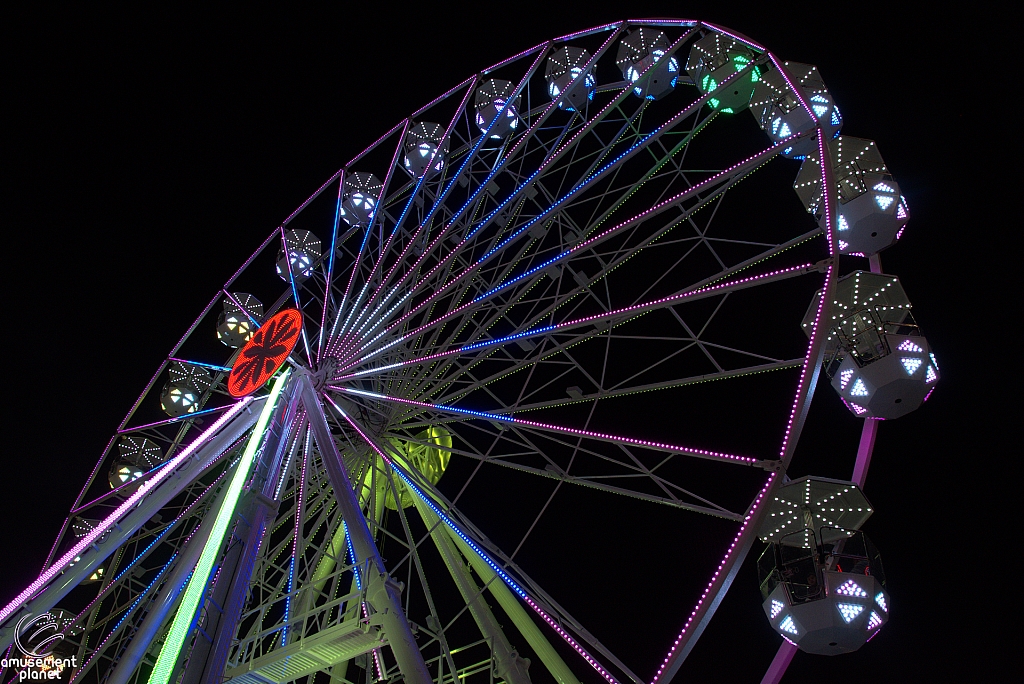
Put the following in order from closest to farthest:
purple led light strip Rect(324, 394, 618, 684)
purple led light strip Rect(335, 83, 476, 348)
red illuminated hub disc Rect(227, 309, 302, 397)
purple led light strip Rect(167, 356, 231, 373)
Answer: purple led light strip Rect(324, 394, 618, 684)
red illuminated hub disc Rect(227, 309, 302, 397)
purple led light strip Rect(335, 83, 476, 348)
purple led light strip Rect(167, 356, 231, 373)

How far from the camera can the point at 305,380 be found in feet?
26.2

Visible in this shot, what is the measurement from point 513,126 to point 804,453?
29.1 feet

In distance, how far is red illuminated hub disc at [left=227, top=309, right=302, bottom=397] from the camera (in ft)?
26.0

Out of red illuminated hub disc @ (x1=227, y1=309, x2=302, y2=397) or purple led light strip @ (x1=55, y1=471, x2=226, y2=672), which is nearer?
red illuminated hub disc @ (x1=227, y1=309, x2=302, y2=397)

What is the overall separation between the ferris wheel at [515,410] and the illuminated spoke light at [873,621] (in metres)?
0.04

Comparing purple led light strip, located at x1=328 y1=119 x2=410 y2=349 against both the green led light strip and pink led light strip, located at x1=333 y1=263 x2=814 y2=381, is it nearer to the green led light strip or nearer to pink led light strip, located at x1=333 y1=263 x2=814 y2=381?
pink led light strip, located at x1=333 y1=263 x2=814 y2=381

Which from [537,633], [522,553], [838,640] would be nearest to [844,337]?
[838,640]

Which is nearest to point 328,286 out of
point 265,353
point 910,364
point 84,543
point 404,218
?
point 404,218

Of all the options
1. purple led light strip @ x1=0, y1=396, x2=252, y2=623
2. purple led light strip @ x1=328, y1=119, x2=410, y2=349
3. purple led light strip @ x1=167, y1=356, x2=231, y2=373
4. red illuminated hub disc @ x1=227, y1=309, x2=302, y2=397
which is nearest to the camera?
purple led light strip @ x1=0, y1=396, x2=252, y2=623

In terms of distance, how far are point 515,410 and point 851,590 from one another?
4.20 m
